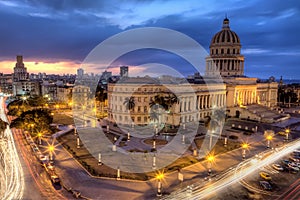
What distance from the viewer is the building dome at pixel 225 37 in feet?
362

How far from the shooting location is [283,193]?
31453 mm

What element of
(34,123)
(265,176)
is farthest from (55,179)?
(265,176)

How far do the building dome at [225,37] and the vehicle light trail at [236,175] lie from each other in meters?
68.9

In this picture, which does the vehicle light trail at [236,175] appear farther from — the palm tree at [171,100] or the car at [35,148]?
the car at [35,148]

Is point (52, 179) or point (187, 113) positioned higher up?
point (187, 113)

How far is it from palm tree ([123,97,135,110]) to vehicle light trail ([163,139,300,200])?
123ft

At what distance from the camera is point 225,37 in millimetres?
111062

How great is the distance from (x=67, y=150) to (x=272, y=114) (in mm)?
78912

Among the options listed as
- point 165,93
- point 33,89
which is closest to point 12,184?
point 165,93

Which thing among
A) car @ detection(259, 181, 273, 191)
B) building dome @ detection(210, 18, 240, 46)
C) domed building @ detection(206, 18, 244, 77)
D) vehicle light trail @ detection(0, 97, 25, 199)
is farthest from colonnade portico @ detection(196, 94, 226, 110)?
vehicle light trail @ detection(0, 97, 25, 199)

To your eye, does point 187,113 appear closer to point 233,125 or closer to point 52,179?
point 233,125

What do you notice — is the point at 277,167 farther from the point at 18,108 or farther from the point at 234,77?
the point at 18,108

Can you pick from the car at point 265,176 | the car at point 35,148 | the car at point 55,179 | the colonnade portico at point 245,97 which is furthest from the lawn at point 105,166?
the colonnade portico at point 245,97

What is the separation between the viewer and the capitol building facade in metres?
72.8
